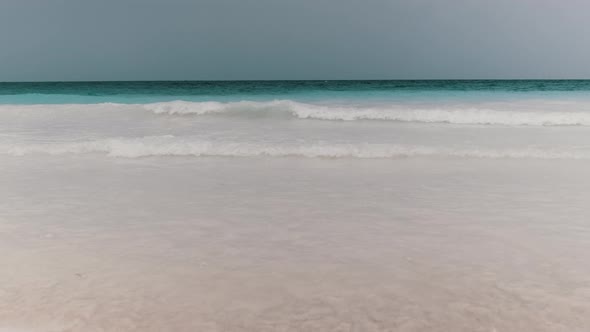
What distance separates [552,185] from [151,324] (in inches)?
224

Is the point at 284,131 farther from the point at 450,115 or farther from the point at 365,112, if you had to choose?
the point at 450,115

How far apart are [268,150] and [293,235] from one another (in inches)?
174

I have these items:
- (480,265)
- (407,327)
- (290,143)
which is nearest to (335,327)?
(407,327)

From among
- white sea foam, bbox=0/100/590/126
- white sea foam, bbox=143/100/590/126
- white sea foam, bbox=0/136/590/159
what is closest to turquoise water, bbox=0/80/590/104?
white sea foam, bbox=0/100/590/126

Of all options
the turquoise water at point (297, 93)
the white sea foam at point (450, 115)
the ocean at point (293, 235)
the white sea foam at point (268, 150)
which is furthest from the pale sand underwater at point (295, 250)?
the turquoise water at point (297, 93)

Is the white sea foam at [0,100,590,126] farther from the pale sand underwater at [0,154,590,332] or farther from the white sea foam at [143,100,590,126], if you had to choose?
the pale sand underwater at [0,154,590,332]

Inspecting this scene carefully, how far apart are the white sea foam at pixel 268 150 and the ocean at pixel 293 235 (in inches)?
1.6

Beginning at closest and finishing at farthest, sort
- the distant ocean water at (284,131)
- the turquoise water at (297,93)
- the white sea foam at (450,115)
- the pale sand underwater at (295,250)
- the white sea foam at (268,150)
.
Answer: the pale sand underwater at (295,250), the white sea foam at (268,150), the distant ocean water at (284,131), the white sea foam at (450,115), the turquoise water at (297,93)

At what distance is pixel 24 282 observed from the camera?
11.1 feet

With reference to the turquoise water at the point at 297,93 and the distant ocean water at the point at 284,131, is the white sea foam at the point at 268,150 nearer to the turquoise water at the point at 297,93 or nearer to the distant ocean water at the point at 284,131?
the distant ocean water at the point at 284,131

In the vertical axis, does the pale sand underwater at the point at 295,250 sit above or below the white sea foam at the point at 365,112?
below

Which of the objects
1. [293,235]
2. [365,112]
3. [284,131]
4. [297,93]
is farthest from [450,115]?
[297,93]

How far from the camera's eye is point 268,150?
870cm

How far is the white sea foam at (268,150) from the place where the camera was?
8469mm
